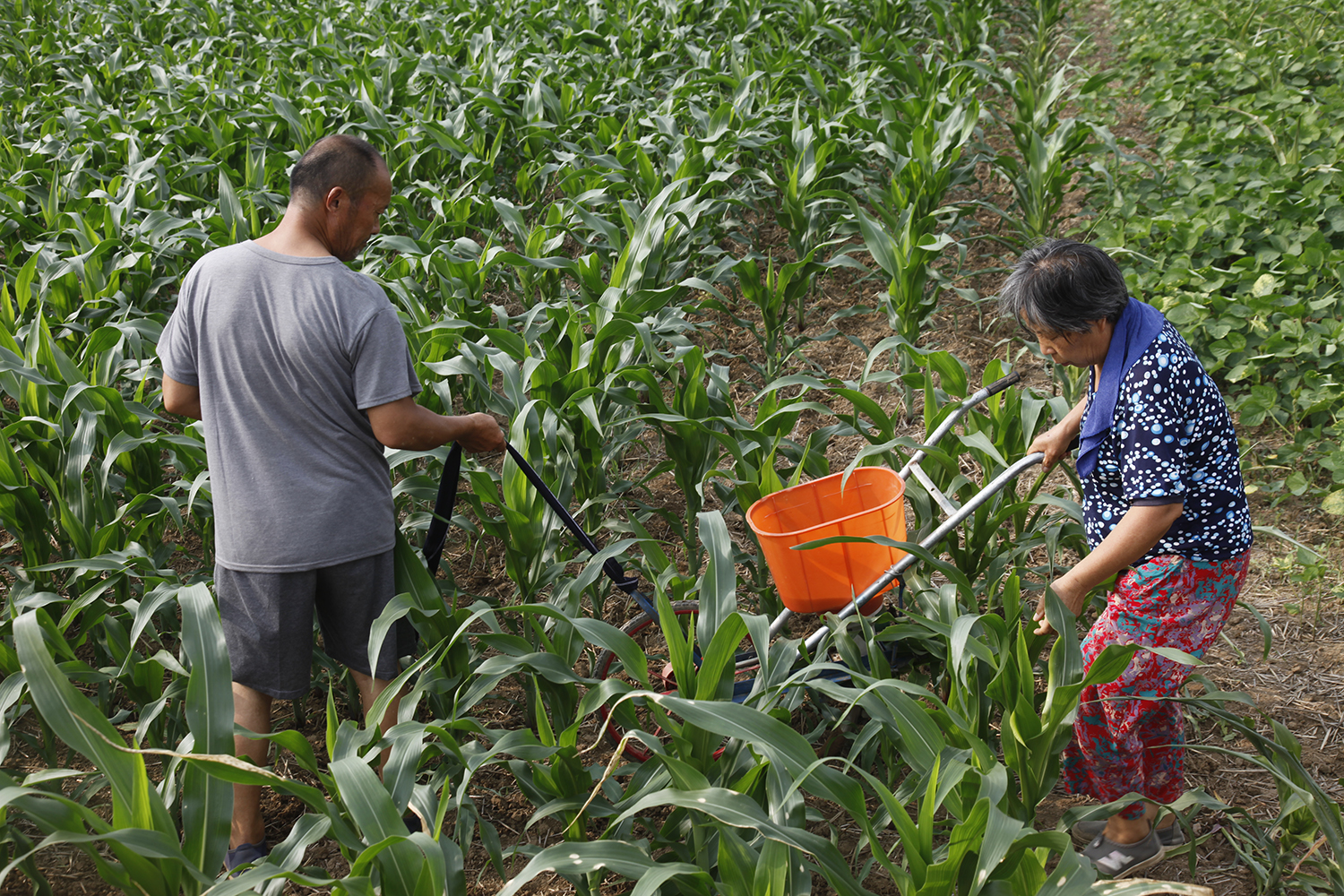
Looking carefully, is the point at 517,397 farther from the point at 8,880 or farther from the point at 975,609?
the point at 8,880

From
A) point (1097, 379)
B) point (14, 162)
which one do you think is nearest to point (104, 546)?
point (1097, 379)

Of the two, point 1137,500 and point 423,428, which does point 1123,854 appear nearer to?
point 1137,500

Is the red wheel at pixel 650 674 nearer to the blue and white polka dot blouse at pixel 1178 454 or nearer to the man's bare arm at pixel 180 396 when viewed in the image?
the blue and white polka dot blouse at pixel 1178 454

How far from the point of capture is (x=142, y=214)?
16.0 ft

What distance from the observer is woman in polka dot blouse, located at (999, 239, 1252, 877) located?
1.87 metres

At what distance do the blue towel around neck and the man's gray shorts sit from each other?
1518 mm

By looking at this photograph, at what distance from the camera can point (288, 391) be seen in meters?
1.99

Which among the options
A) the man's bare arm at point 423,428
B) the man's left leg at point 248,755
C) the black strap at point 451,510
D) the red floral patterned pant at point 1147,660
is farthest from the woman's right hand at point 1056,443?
the man's left leg at point 248,755

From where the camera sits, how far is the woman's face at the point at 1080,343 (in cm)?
194

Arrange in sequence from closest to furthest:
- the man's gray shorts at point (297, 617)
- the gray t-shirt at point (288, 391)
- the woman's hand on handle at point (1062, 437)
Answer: the gray t-shirt at point (288, 391), the man's gray shorts at point (297, 617), the woman's hand on handle at point (1062, 437)

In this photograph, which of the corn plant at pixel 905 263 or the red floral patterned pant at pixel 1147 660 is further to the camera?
the corn plant at pixel 905 263

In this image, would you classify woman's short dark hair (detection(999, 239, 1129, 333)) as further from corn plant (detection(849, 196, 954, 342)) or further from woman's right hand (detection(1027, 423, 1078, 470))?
corn plant (detection(849, 196, 954, 342))

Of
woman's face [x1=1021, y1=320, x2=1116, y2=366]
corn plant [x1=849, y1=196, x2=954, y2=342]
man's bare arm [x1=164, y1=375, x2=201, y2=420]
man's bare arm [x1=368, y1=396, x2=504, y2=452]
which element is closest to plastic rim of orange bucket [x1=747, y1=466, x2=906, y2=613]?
woman's face [x1=1021, y1=320, x2=1116, y2=366]

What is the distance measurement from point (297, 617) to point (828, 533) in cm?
117
